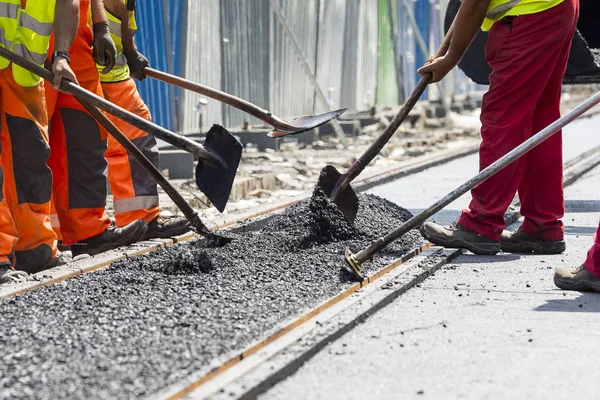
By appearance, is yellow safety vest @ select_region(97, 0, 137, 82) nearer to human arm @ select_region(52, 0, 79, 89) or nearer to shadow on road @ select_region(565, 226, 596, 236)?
human arm @ select_region(52, 0, 79, 89)

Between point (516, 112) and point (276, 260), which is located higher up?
point (516, 112)

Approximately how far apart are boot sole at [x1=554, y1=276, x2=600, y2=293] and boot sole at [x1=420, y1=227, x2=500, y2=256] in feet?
3.06

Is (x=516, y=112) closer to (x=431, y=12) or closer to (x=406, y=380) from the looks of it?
(x=406, y=380)

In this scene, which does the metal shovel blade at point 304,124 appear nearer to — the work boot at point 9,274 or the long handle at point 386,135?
the long handle at point 386,135

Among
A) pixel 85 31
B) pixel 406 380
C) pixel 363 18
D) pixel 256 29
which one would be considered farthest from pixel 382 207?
pixel 363 18

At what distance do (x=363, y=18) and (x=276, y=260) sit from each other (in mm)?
12109

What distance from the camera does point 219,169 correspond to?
19.1 feet

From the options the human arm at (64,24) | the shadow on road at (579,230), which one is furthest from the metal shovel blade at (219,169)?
the shadow on road at (579,230)

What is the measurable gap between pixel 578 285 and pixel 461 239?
3.59 ft

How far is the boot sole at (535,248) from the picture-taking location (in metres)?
6.07

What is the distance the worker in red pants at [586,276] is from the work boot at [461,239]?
93 centimetres

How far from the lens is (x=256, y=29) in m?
12.7

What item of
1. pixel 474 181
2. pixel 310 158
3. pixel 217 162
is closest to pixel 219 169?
pixel 217 162

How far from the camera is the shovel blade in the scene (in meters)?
6.20
